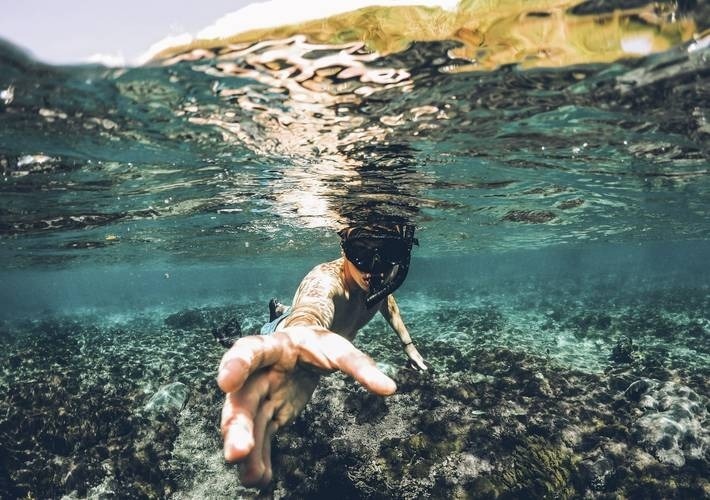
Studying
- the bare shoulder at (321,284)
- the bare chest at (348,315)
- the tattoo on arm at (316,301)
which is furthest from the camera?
the bare chest at (348,315)

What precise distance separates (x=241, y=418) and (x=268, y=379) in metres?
0.34

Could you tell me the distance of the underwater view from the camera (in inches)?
224

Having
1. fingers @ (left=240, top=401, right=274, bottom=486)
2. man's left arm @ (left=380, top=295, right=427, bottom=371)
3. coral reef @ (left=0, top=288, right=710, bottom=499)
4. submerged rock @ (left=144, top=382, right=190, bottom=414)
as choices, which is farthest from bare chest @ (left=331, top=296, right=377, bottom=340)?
submerged rock @ (left=144, top=382, right=190, bottom=414)

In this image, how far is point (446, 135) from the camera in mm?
8883

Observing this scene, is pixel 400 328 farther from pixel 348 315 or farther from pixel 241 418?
pixel 241 418

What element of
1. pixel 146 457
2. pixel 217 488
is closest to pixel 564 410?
pixel 217 488

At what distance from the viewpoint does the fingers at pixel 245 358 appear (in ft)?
6.89

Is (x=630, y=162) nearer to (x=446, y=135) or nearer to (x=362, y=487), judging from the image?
(x=446, y=135)

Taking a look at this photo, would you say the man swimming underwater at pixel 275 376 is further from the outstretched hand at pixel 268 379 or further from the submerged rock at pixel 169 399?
the submerged rock at pixel 169 399

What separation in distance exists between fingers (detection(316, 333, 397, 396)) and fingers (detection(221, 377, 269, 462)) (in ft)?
1.64

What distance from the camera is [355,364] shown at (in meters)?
2.30

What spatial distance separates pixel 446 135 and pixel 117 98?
690 cm

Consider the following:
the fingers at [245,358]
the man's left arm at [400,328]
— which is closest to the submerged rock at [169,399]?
the man's left arm at [400,328]

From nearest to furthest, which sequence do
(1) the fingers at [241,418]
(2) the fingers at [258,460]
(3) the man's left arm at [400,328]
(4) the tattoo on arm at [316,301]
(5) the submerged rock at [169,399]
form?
(1) the fingers at [241,418] < (2) the fingers at [258,460] < (4) the tattoo on arm at [316,301] < (3) the man's left arm at [400,328] < (5) the submerged rock at [169,399]
